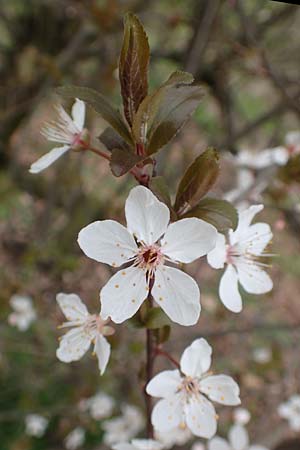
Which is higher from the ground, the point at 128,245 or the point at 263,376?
the point at 128,245

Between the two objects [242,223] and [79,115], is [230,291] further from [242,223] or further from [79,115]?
[79,115]

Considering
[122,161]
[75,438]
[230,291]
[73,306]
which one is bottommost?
[75,438]

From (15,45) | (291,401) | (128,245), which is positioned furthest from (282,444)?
(15,45)

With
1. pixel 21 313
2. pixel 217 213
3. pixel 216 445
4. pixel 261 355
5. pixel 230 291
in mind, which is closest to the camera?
pixel 217 213

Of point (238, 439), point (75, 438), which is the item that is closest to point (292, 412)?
point (238, 439)

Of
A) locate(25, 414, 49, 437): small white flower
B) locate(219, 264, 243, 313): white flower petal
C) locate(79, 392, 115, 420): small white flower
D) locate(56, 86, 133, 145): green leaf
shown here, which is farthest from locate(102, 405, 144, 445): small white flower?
locate(56, 86, 133, 145): green leaf

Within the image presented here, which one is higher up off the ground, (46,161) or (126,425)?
(46,161)

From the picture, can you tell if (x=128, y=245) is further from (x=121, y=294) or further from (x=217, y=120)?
(x=217, y=120)
